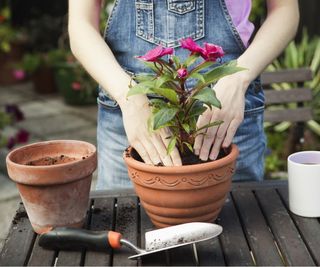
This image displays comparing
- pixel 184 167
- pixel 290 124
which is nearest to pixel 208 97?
pixel 184 167

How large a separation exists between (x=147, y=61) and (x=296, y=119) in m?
2.28

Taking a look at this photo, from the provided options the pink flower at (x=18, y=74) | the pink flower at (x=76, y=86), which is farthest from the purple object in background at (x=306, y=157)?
the pink flower at (x=18, y=74)

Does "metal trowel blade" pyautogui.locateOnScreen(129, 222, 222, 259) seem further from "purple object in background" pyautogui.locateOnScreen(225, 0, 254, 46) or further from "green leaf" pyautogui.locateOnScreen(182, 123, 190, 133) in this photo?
"purple object in background" pyautogui.locateOnScreen(225, 0, 254, 46)

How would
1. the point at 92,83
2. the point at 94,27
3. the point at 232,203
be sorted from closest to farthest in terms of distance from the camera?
the point at 232,203 < the point at 94,27 < the point at 92,83

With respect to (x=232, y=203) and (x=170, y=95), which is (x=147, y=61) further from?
(x=232, y=203)

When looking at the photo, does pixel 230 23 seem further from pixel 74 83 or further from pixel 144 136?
pixel 74 83

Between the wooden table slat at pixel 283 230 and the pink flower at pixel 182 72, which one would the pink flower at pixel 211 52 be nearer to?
the pink flower at pixel 182 72

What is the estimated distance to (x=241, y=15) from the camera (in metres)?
1.85

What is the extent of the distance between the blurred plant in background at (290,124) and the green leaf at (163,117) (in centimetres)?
245

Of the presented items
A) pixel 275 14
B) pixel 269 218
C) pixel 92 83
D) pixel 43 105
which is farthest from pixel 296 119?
pixel 43 105

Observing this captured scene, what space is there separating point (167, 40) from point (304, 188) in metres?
0.60

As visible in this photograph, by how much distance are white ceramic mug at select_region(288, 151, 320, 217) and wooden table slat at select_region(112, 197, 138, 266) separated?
405mm

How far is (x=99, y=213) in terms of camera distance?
1653mm

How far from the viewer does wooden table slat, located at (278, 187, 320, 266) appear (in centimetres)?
139
